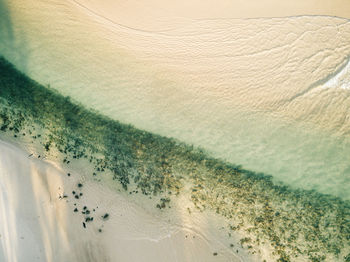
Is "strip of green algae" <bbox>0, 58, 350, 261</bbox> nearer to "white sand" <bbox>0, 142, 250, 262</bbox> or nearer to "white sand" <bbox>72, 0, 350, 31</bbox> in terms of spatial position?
"white sand" <bbox>0, 142, 250, 262</bbox>

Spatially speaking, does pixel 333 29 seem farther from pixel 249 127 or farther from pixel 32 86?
pixel 32 86

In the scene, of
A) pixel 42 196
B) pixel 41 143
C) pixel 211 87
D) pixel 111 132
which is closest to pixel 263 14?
pixel 211 87

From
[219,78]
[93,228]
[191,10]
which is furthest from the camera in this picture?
[191,10]

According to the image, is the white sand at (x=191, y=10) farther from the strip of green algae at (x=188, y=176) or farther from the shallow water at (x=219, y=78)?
the strip of green algae at (x=188, y=176)

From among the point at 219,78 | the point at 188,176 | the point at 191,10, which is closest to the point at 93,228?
the point at 188,176

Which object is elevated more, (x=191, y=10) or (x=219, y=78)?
(x=191, y=10)

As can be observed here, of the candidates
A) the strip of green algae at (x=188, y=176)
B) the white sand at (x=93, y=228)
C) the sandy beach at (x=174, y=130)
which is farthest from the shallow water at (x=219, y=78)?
the white sand at (x=93, y=228)

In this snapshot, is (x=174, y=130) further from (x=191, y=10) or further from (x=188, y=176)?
(x=191, y=10)
